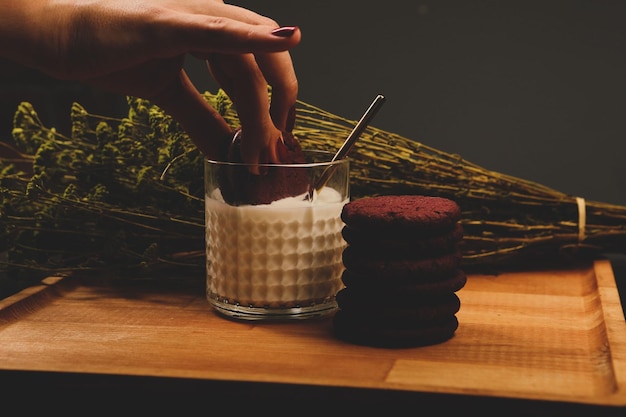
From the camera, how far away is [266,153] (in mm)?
948

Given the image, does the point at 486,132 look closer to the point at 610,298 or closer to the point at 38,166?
the point at 610,298

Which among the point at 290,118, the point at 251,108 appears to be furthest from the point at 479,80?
the point at 251,108

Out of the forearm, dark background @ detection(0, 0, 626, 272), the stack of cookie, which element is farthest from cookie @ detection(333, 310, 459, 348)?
dark background @ detection(0, 0, 626, 272)

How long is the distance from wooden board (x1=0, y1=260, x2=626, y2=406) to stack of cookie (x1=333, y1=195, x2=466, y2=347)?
20mm

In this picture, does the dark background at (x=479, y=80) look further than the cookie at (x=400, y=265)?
Yes

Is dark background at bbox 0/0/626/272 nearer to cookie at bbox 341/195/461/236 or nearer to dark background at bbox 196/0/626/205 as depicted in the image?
dark background at bbox 196/0/626/205

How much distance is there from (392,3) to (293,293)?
820 mm

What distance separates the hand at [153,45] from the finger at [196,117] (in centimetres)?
3

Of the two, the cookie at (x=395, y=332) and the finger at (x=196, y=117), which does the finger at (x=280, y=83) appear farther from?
the cookie at (x=395, y=332)

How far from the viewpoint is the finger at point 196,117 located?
1.01 meters

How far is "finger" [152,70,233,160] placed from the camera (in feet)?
3.33

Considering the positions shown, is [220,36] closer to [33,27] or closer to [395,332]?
[33,27]

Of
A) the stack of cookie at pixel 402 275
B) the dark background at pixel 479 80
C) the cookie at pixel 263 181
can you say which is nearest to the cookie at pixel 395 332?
the stack of cookie at pixel 402 275

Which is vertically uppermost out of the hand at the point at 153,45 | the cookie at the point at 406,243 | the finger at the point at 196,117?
the hand at the point at 153,45
